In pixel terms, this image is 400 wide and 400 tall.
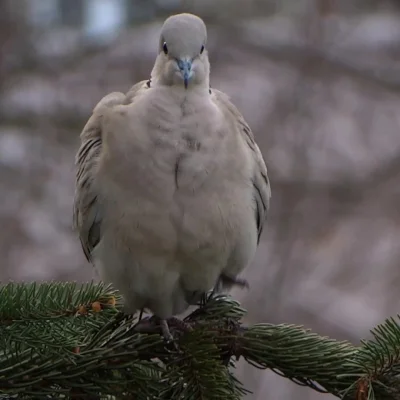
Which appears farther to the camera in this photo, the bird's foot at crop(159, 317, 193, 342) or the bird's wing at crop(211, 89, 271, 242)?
the bird's wing at crop(211, 89, 271, 242)

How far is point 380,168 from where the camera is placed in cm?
420

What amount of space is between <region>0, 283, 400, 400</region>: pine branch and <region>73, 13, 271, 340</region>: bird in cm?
24

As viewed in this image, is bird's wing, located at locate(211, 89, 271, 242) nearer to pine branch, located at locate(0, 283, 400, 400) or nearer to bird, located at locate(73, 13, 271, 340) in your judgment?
bird, located at locate(73, 13, 271, 340)

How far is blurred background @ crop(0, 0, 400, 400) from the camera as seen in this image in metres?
3.97

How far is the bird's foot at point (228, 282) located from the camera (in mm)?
2039

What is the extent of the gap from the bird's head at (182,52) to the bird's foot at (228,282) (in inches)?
16.6

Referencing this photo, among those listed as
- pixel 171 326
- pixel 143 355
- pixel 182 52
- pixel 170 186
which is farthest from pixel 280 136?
pixel 143 355

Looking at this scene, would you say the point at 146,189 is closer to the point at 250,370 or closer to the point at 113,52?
the point at 250,370

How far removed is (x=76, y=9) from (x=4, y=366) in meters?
4.15

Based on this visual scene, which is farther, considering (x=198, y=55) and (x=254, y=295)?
(x=254, y=295)

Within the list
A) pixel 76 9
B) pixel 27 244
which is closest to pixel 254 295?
pixel 27 244

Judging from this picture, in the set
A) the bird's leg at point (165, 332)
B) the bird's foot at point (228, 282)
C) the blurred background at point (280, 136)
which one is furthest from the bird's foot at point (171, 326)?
the blurred background at point (280, 136)

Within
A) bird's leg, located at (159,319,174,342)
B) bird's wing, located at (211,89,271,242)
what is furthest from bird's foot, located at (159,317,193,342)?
bird's wing, located at (211,89,271,242)

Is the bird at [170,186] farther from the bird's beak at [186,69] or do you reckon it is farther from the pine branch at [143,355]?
the pine branch at [143,355]
